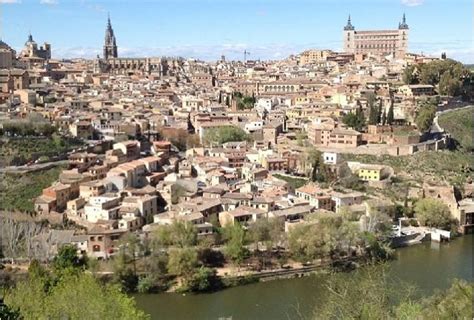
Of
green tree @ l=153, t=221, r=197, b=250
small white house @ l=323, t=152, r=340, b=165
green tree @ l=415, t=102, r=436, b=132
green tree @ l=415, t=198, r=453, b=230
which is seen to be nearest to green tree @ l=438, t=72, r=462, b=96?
green tree @ l=415, t=102, r=436, b=132

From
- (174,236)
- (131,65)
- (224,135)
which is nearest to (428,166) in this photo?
(224,135)

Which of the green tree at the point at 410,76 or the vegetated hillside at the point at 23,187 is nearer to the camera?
the vegetated hillside at the point at 23,187

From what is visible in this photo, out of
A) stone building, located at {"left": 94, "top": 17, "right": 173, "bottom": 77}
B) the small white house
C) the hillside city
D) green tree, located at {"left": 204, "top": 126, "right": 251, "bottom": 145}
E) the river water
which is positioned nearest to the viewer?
the river water

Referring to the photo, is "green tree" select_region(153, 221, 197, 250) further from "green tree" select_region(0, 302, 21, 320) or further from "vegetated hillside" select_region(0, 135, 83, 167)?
"green tree" select_region(0, 302, 21, 320)

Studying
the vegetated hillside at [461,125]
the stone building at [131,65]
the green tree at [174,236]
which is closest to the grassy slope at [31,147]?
the green tree at [174,236]

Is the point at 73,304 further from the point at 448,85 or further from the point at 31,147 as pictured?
the point at 448,85

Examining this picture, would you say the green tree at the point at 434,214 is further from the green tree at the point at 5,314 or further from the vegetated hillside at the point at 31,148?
the green tree at the point at 5,314
